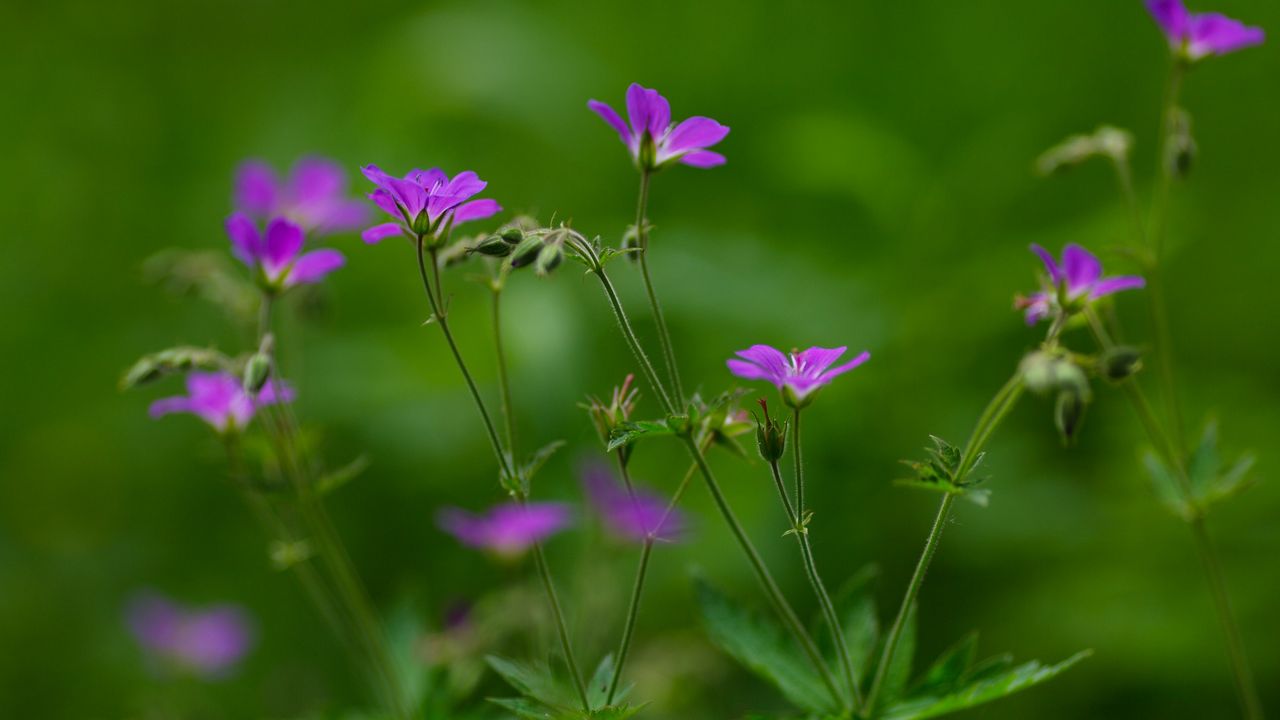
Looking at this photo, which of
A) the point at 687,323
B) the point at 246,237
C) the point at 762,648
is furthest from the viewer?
the point at 687,323

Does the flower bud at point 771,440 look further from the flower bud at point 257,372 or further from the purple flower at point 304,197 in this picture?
the purple flower at point 304,197

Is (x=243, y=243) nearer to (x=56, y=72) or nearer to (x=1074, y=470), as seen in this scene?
(x=1074, y=470)

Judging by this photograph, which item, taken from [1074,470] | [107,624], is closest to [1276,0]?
[1074,470]

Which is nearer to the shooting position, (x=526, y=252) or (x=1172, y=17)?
(x=526, y=252)

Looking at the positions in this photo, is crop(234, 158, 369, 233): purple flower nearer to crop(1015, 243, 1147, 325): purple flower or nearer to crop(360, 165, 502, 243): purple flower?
crop(360, 165, 502, 243): purple flower

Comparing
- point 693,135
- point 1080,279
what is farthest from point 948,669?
point 693,135

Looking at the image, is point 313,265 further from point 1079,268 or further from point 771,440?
point 1079,268
